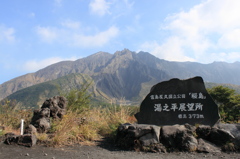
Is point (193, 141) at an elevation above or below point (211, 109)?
below

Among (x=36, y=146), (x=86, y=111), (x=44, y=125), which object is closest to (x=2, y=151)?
(x=36, y=146)

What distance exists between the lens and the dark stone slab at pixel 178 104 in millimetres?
6703

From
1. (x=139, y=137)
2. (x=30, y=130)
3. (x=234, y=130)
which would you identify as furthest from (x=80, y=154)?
(x=234, y=130)

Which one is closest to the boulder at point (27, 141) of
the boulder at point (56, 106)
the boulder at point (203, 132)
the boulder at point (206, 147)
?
the boulder at point (56, 106)

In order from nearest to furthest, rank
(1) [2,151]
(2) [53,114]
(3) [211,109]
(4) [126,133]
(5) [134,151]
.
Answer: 1. (1) [2,151]
2. (5) [134,151]
3. (4) [126,133]
4. (3) [211,109]
5. (2) [53,114]

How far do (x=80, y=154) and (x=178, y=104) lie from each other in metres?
3.57

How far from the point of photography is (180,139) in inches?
214

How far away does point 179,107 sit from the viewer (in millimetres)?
6832

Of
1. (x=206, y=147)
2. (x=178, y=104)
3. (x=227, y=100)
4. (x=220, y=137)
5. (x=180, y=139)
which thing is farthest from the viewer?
(x=227, y=100)

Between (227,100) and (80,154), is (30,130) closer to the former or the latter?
(80,154)

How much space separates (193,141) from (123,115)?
9.88ft

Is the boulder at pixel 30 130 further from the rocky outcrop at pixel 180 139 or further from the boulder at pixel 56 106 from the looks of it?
the rocky outcrop at pixel 180 139

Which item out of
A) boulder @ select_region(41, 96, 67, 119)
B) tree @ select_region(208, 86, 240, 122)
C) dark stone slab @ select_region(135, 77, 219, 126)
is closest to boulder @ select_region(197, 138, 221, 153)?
dark stone slab @ select_region(135, 77, 219, 126)

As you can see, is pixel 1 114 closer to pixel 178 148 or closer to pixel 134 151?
pixel 134 151
